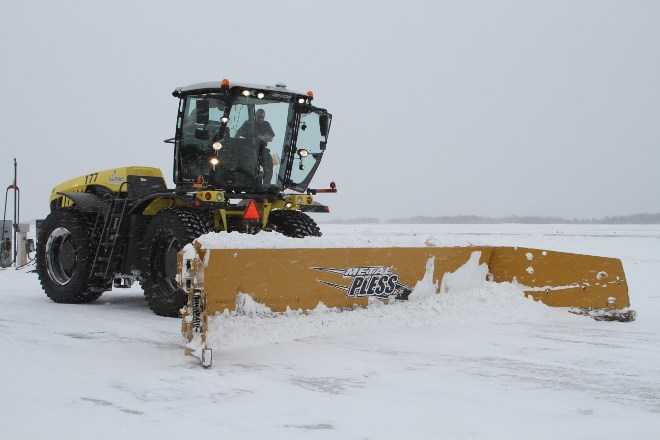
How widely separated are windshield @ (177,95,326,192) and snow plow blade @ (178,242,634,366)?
2.02m

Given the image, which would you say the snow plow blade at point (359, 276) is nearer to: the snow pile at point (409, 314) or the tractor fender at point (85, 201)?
the snow pile at point (409, 314)

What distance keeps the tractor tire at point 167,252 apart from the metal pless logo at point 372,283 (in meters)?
1.65

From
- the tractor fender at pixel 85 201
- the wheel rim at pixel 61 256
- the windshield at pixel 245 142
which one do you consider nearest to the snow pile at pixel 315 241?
the windshield at pixel 245 142

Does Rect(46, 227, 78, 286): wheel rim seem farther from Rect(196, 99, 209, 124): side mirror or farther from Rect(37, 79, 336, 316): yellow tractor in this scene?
Rect(196, 99, 209, 124): side mirror

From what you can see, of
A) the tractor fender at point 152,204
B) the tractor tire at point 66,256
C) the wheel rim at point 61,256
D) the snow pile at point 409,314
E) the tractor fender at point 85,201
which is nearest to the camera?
the snow pile at point 409,314

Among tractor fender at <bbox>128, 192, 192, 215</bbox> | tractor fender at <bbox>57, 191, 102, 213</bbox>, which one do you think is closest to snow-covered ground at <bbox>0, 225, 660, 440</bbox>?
tractor fender at <bbox>128, 192, 192, 215</bbox>

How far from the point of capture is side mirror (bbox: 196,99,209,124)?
7.30m

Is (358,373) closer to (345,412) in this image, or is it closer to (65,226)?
(345,412)

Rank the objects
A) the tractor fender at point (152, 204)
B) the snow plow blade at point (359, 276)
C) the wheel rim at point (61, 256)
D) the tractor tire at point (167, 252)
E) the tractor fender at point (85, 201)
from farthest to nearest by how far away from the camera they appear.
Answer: the wheel rim at point (61, 256) → the tractor fender at point (85, 201) → the tractor fender at point (152, 204) → the tractor tire at point (167, 252) → the snow plow blade at point (359, 276)

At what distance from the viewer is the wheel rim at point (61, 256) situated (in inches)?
366

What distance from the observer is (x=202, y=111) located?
738 cm

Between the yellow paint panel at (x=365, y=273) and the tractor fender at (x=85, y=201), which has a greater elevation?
the tractor fender at (x=85, y=201)

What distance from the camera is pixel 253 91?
7879mm

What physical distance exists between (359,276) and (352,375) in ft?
6.32
